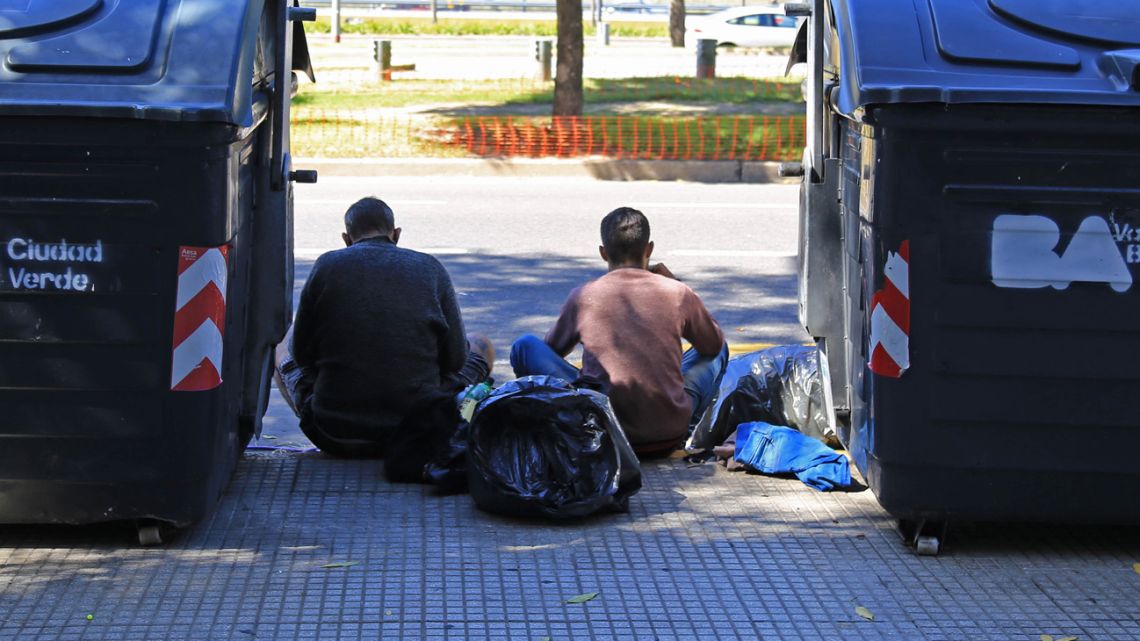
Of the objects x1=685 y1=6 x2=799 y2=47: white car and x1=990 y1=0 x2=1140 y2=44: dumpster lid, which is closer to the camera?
x1=990 y1=0 x2=1140 y2=44: dumpster lid

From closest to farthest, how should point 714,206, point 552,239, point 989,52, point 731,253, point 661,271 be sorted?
point 989,52 → point 661,271 → point 731,253 → point 552,239 → point 714,206

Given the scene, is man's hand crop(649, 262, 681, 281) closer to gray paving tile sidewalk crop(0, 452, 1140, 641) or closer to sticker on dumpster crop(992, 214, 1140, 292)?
gray paving tile sidewalk crop(0, 452, 1140, 641)

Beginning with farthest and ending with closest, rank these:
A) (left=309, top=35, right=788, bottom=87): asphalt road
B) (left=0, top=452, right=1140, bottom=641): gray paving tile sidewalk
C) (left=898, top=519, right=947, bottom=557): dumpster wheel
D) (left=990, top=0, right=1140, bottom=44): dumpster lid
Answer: (left=309, top=35, right=788, bottom=87): asphalt road < (left=898, top=519, right=947, bottom=557): dumpster wheel < (left=990, top=0, right=1140, bottom=44): dumpster lid < (left=0, top=452, right=1140, bottom=641): gray paving tile sidewalk

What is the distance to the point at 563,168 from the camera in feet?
46.9

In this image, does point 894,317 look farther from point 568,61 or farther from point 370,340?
point 568,61

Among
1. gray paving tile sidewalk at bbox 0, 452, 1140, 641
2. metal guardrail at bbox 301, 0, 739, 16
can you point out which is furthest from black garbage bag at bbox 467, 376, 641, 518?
metal guardrail at bbox 301, 0, 739, 16

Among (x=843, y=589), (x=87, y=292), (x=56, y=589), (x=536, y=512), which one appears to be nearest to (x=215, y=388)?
(x=87, y=292)

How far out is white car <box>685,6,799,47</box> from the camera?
109 ft

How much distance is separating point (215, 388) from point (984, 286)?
227 centimetres

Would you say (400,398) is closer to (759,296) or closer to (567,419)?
(567,419)

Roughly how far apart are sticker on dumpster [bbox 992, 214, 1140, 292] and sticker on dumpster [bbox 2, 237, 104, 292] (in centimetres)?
259

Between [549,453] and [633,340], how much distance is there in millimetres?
768

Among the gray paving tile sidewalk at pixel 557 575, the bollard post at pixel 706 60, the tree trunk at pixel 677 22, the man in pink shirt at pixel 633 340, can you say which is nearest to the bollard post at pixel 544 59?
the bollard post at pixel 706 60

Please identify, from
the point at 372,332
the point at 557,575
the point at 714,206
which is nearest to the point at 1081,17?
the point at 557,575
